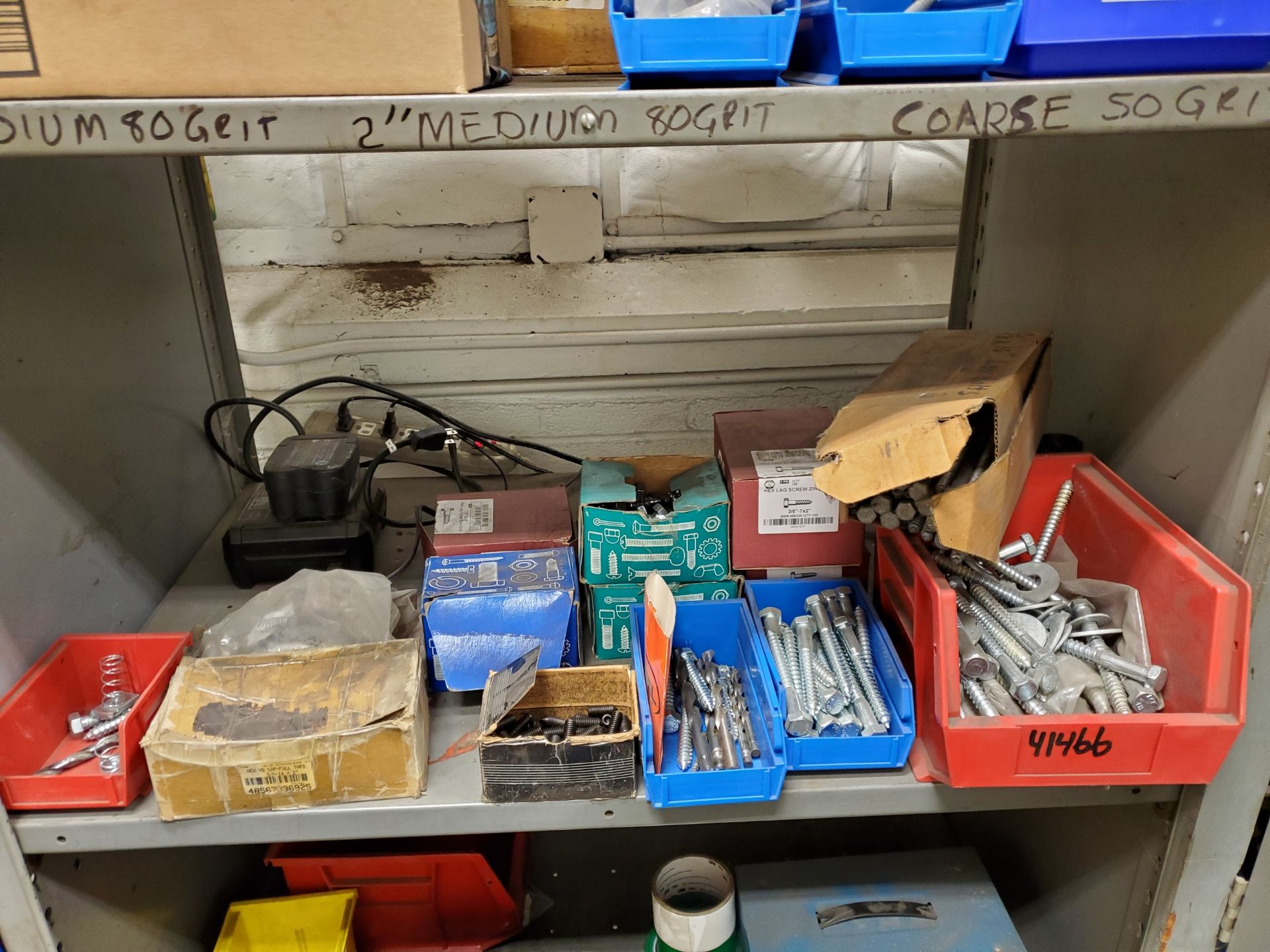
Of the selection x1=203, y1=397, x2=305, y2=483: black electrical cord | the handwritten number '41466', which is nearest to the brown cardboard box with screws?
the handwritten number '41466'

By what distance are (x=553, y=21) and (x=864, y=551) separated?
0.64 metres

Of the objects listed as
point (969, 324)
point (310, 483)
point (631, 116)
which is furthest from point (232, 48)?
point (969, 324)

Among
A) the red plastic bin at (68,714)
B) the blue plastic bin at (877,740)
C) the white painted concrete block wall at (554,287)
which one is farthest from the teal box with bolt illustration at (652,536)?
the white painted concrete block wall at (554,287)

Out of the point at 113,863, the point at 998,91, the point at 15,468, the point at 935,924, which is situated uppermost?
the point at 998,91

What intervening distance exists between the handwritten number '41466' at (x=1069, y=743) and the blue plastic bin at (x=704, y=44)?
0.58 m

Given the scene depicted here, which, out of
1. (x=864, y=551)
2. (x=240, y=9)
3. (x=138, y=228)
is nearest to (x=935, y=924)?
(x=864, y=551)

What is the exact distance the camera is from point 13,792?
781 mm

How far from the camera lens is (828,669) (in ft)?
2.96

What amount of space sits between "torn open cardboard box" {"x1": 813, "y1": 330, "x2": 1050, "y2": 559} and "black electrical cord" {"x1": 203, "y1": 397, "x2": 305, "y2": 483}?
2.63 feet

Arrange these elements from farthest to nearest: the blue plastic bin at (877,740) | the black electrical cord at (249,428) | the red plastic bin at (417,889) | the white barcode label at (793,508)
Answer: the black electrical cord at (249,428)
the red plastic bin at (417,889)
the white barcode label at (793,508)
the blue plastic bin at (877,740)

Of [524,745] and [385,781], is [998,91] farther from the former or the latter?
[385,781]

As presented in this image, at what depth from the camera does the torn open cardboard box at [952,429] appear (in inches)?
27.7

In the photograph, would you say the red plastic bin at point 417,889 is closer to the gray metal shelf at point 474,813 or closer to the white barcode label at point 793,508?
the gray metal shelf at point 474,813

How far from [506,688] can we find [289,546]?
0.41 m
